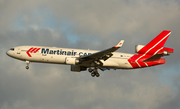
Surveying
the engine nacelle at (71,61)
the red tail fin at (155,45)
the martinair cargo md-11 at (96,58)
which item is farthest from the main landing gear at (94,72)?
the red tail fin at (155,45)

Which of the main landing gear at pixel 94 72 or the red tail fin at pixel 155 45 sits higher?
the red tail fin at pixel 155 45

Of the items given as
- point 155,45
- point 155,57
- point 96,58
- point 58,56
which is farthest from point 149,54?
point 58,56

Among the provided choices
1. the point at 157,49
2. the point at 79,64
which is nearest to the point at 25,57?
the point at 79,64

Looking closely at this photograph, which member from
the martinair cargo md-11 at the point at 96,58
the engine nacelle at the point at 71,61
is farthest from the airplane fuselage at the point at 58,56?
the engine nacelle at the point at 71,61

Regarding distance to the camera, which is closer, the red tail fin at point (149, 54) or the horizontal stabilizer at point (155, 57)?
the horizontal stabilizer at point (155, 57)

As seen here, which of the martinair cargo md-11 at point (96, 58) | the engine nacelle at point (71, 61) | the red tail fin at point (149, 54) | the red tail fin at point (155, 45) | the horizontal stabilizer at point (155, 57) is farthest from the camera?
the red tail fin at point (155, 45)

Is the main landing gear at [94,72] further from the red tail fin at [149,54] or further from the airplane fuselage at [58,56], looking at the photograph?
the red tail fin at [149,54]

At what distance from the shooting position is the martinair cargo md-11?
53.2m

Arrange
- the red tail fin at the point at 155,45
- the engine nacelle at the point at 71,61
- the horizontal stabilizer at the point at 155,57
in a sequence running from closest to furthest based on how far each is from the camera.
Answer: the engine nacelle at the point at 71,61
the horizontal stabilizer at the point at 155,57
the red tail fin at the point at 155,45

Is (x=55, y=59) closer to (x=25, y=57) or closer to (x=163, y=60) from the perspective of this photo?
(x=25, y=57)

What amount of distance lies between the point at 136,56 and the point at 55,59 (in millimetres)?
14667

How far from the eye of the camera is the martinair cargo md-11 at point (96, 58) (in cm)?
5325

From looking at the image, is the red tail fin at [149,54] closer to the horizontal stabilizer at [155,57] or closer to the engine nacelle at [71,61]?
the horizontal stabilizer at [155,57]

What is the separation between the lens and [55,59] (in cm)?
5353
